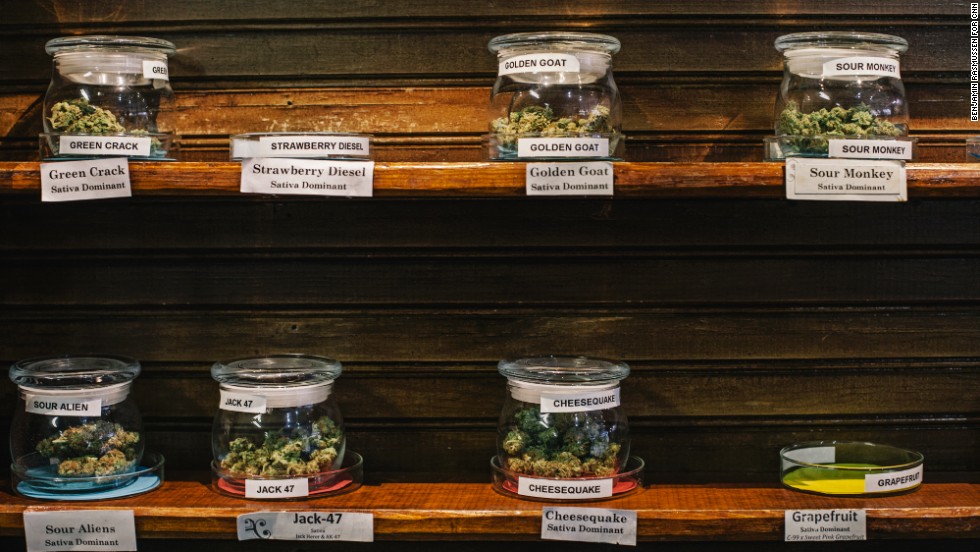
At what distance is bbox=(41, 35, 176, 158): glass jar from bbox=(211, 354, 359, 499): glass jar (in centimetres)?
40

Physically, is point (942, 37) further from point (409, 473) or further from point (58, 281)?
point (58, 281)

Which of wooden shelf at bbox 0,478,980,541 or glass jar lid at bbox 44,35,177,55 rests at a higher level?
glass jar lid at bbox 44,35,177,55

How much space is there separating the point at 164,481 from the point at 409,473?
Result: 1.41 feet

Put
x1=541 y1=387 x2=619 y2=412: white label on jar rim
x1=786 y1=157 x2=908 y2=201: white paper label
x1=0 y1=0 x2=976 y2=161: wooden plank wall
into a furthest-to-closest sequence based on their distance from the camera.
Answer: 1. x1=0 y1=0 x2=976 y2=161: wooden plank wall
2. x1=541 y1=387 x2=619 y2=412: white label on jar rim
3. x1=786 y1=157 x2=908 y2=201: white paper label

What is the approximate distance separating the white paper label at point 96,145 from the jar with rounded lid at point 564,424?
2.25 feet

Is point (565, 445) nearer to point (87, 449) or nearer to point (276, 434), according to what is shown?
point (276, 434)

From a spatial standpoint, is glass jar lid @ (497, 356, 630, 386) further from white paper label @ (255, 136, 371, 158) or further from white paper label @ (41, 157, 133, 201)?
white paper label @ (41, 157, 133, 201)

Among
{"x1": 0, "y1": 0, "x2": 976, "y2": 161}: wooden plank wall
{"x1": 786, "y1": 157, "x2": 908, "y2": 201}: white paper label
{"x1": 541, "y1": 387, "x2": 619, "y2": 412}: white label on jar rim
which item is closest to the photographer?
{"x1": 786, "y1": 157, "x2": 908, "y2": 201}: white paper label

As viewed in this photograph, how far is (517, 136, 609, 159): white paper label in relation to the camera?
Result: 143cm

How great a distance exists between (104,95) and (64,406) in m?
0.49

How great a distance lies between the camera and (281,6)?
173 cm

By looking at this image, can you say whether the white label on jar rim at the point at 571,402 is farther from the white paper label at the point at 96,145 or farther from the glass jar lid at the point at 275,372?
the white paper label at the point at 96,145

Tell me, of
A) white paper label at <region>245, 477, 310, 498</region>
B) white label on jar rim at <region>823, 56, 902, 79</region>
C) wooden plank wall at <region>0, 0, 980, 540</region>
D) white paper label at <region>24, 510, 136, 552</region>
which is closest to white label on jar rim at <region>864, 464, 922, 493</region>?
wooden plank wall at <region>0, 0, 980, 540</region>

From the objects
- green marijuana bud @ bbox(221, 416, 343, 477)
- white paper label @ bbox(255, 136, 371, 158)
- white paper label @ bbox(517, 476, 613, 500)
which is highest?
white paper label @ bbox(255, 136, 371, 158)
